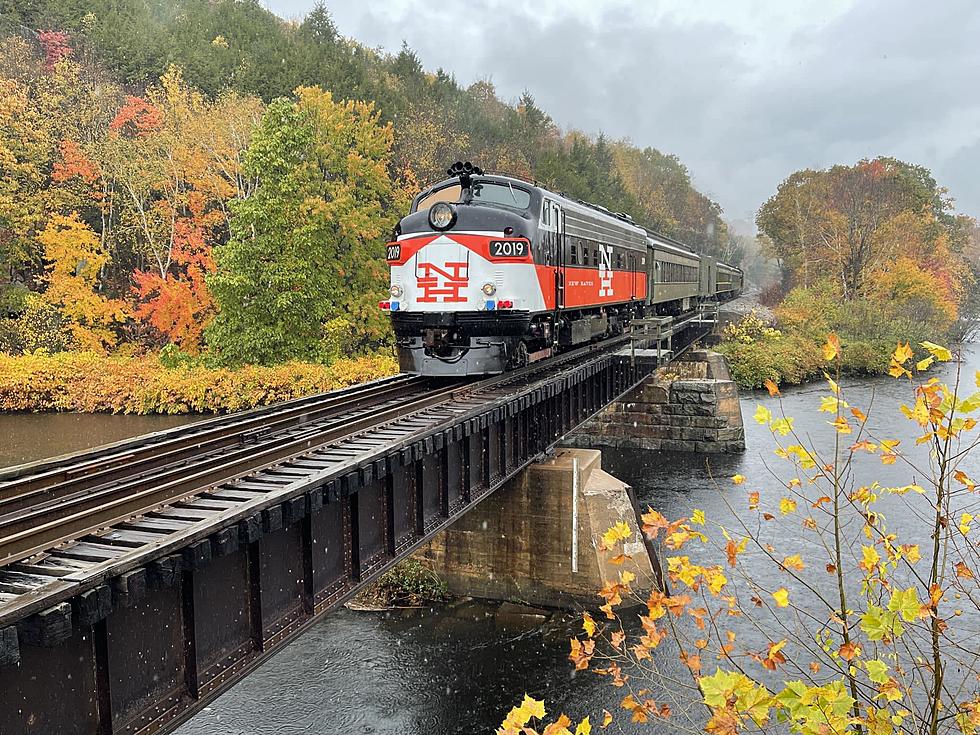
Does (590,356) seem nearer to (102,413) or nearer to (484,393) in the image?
(484,393)

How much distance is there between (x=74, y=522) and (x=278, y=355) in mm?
29911

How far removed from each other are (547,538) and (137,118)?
1490 inches

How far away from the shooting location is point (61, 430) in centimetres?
3250

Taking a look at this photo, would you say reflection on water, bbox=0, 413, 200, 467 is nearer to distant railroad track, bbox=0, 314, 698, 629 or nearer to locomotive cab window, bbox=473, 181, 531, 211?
locomotive cab window, bbox=473, 181, 531, 211

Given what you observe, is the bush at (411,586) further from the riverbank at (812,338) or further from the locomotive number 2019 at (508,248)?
the riverbank at (812,338)

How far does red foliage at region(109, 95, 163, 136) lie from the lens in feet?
137

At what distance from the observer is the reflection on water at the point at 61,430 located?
1150 inches

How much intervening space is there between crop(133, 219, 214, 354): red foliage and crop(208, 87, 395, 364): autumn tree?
290 centimetres

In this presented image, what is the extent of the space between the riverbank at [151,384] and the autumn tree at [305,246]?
1.30 m

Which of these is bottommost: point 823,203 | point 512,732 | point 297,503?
point 512,732

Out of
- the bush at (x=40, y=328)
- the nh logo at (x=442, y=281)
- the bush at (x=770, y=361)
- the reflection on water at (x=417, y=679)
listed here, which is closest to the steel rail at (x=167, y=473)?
the nh logo at (x=442, y=281)

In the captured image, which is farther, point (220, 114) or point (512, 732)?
point (220, 114)

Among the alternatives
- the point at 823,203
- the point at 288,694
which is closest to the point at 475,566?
the point at 288,694

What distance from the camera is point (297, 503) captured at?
7730mm
